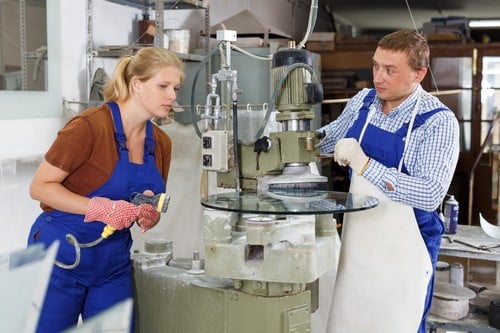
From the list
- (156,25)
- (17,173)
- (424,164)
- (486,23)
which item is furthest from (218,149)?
(486,23)

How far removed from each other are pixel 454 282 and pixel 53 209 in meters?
1.66

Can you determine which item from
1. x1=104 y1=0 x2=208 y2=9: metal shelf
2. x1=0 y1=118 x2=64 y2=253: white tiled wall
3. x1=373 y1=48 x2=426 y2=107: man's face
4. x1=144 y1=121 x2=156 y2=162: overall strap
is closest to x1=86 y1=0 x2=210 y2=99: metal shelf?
x1=104 y1=0 x2=208 y2=9: metal shelf

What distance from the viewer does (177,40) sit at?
9.29 ft

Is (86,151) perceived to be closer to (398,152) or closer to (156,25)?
(398,152)

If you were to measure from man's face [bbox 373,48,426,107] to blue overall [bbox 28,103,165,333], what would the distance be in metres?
0.64

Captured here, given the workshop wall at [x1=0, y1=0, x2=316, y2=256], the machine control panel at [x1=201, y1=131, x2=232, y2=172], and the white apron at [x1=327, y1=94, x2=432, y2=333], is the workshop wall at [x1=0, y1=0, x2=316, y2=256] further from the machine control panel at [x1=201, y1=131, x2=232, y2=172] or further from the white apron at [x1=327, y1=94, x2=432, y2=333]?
the white apron at [x1=327, y1=94, x2=432, y2=333]

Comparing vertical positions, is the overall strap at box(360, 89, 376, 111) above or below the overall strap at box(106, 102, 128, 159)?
above

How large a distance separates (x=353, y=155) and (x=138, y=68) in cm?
57

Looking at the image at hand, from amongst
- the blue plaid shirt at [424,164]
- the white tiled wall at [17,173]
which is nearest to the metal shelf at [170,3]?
the white tiled wall at [17,173]

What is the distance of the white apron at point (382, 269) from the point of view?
5.69 feet

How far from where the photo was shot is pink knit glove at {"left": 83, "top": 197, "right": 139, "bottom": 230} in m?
1.50

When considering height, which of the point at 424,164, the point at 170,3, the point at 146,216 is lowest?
the point at 146,216

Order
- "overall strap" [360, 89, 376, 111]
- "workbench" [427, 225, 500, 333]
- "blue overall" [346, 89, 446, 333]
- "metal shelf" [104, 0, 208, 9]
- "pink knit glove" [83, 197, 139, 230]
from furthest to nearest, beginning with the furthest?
"metal shelf" [104, 0, 208, 9], "workbench" [427, 225, 500, 333], "overall strap" [360, 89, 376, 111], "blue overall" [346, 89, 446, 333], "pink knit glove" [83, 197, 139, 230]

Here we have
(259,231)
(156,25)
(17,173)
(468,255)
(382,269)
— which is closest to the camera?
(259,231)
